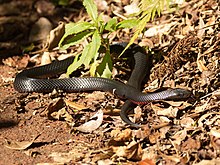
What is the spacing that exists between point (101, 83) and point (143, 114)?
108 cm

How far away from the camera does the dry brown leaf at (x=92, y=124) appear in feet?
21.5

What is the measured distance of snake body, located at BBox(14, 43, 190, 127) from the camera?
23.1 feet

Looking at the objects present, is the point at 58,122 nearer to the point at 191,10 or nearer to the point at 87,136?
the point at 87,136

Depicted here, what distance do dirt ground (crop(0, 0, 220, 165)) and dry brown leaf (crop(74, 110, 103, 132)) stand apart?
13 mm

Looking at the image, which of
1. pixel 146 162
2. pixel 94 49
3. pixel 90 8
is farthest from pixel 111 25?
pixel 146 162

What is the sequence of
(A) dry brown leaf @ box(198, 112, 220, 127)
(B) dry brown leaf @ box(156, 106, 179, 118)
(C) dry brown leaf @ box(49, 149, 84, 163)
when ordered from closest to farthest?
(C) dry brown leaf @ box(49, 149, 84, 163) < (A) dry brown leaf @ box(198, 112, 220, 127) < (B) dry brown leaf @ box(156, 106, 179, 118)

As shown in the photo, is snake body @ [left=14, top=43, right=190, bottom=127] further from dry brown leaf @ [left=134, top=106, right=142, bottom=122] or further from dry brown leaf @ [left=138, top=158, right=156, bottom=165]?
dry brown leaf @ [left=138, top=158, right=156, bottom=165]

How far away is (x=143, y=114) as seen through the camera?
22.2 ft

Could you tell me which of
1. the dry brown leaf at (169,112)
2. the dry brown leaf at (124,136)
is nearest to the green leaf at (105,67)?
the dry brown leaf at (169,112)

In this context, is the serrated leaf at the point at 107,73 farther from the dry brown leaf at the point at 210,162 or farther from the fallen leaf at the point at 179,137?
the dry brown leaf at the point at 210,162

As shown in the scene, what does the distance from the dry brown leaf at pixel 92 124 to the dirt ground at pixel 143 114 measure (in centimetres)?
1

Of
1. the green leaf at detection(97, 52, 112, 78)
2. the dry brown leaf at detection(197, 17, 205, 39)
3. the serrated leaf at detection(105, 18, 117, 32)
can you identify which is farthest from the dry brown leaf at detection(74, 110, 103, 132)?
the dry brown leaf at detection(197, 17, 205, 39)

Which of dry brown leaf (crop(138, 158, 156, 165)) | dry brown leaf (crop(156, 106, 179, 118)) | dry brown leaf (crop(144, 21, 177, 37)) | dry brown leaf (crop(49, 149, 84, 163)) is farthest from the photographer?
dry brown leaf (crop(144, 21, 177, 37))

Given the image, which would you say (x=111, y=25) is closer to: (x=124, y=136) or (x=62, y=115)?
(x=62, y=115)
